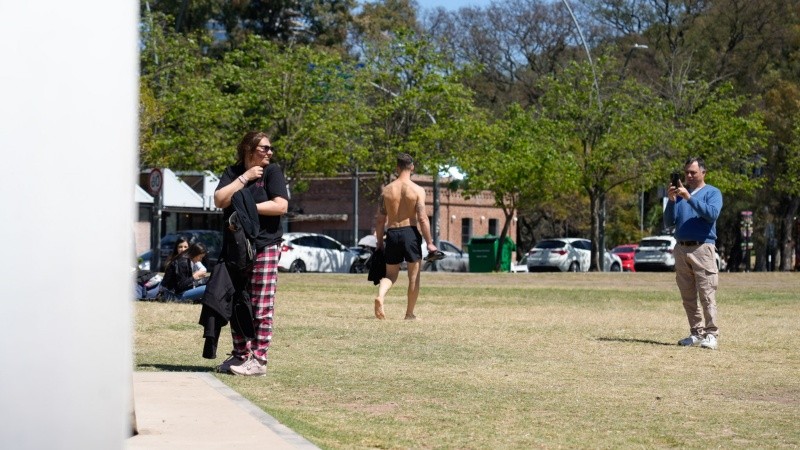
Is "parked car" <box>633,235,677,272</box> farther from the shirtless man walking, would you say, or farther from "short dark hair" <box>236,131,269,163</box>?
"short dark hair" <box>236,131,269,163</box>

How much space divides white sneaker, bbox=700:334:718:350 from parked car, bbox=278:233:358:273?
30267 mm

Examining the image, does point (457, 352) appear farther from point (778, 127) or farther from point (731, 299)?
point (778, 127)

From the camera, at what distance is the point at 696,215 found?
45.5ft

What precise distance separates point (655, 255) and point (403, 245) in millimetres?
41040

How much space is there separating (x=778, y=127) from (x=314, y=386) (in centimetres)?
5213

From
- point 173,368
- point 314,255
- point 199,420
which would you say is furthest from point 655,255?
point 199,420

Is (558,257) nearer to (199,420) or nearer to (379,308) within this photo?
(379,308)

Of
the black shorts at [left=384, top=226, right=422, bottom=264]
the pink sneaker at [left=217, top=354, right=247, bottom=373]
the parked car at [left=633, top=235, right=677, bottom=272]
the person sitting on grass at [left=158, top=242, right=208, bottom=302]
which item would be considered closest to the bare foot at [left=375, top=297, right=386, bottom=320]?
the black shorts at [left=384, top=226, right=422, bottom=264]

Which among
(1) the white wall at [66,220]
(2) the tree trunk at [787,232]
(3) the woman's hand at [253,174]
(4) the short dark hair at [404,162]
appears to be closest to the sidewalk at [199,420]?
(3) the woman's hand at [253,174]

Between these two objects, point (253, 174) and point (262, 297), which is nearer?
point (253, 174)

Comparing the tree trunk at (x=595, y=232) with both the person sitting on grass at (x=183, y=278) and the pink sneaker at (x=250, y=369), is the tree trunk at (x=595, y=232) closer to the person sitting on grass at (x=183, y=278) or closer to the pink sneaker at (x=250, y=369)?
the person sitting on grass at (x=183, y=278)

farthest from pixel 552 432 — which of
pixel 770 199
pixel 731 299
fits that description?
pixel 770 199

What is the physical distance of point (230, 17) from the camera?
66125 millimetres

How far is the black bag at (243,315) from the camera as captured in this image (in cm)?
1004
